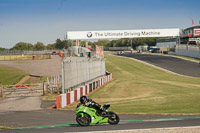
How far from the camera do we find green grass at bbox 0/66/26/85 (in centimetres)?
3965

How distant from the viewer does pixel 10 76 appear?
44.6 meters

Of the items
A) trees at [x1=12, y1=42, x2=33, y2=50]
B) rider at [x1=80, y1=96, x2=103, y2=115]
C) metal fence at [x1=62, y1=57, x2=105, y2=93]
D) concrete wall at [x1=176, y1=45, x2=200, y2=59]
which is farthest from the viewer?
trees at [x1=12, y1=42, x2=33, y2=50]

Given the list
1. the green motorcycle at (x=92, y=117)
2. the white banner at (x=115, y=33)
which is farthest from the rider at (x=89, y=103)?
the white banner at (x=115, y=33)

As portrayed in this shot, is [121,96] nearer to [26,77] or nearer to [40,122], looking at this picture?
[40,122]

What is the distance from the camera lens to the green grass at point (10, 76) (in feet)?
130

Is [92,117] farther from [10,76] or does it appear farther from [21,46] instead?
[21,46]

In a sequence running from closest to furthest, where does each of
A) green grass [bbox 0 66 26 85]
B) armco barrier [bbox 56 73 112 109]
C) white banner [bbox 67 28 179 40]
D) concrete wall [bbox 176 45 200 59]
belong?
armco barrier [bbox 56 73 112 109], green grass [bbox 0 66 26 85], white banner [bbox 67 28 179 40], concrete wall [bbox 176 45 200 59]

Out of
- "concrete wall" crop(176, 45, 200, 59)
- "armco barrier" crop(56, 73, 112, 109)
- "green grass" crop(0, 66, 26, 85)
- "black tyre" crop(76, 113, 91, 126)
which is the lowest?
"green grass" crop(0, 66, 26, 85)

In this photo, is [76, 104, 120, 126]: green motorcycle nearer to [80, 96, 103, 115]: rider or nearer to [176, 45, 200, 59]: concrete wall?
[80, 96, 103, 115]: rider

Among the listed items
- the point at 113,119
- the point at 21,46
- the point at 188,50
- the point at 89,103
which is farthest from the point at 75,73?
the point at 21,46

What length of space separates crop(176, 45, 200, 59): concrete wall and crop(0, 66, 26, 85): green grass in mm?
33645

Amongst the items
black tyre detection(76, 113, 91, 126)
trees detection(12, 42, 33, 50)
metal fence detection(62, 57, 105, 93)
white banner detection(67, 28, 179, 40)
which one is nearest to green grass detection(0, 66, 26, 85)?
white banner detection(67, 28, 179, 40)

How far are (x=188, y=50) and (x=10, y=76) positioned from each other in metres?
37.7

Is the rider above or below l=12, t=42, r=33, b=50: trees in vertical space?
below
